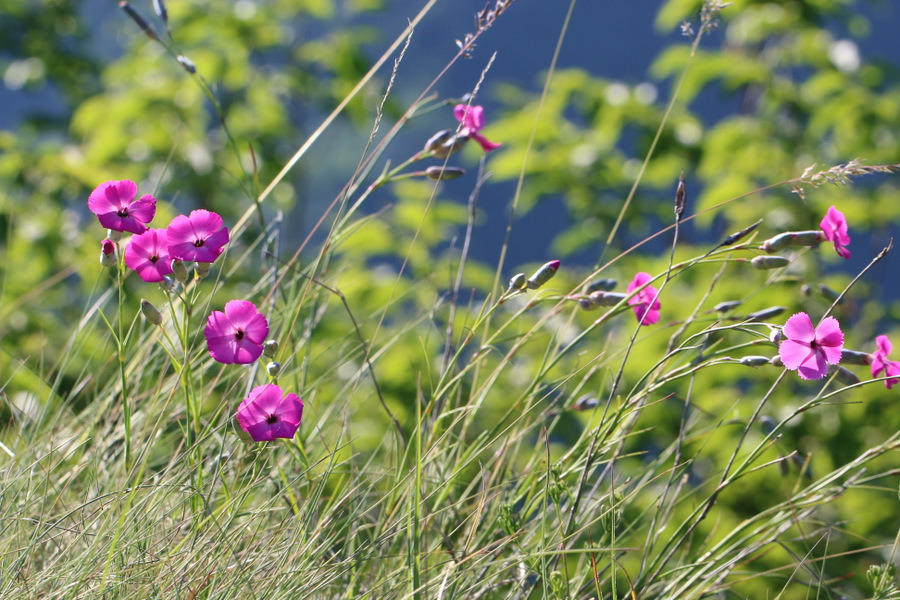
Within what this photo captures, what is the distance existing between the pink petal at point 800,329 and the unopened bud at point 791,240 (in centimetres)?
11

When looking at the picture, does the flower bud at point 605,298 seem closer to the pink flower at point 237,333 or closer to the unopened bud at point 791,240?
the unopened bud at point 791,240

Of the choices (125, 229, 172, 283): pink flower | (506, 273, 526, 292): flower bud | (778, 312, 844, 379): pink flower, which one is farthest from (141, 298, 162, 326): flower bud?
(778, 312, 844, 379): pink flower

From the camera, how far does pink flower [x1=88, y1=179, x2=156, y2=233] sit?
719 mm

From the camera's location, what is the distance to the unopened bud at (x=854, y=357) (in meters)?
0.73

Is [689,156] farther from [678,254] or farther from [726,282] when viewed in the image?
[726,282]

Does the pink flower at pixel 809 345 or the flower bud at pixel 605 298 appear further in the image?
the flower bud at pixel 605 298

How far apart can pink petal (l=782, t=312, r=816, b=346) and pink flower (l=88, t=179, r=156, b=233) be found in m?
0.58

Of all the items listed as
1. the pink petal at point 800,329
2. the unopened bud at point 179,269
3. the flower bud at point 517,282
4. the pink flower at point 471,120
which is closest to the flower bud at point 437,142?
the pink flower at point 471,120

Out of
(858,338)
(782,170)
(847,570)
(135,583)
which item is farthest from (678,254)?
(135,583)

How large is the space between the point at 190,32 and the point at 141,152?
0.72 meters


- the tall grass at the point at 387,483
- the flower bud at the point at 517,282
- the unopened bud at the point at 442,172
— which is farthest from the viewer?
the unopened bud at the point at 442,172

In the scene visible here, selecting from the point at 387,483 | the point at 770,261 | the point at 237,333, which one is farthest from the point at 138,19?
the point at 770,261

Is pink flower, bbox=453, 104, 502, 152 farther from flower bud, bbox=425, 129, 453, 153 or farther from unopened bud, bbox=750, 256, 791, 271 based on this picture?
unopened bud, bbox=750, 256, 791, 271

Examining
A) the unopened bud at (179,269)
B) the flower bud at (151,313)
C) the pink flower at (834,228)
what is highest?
the unopened bud at (179,269)
